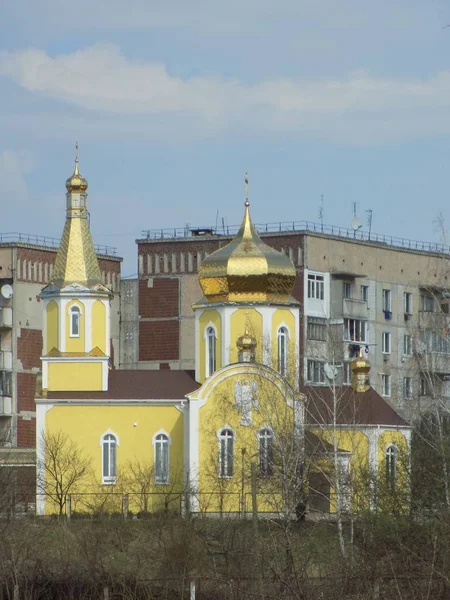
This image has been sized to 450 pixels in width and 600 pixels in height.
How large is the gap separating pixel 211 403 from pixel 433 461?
1420 centimetres

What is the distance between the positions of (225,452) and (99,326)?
451 centimetres

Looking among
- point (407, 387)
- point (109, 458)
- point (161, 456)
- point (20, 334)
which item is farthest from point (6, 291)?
point (161, 456)

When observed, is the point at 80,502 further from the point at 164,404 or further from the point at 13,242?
the point at 13,242

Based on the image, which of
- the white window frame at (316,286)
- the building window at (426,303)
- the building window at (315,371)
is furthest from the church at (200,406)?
the building window at (426,303)

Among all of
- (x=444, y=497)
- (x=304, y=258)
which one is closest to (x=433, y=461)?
(x=444, y=497)

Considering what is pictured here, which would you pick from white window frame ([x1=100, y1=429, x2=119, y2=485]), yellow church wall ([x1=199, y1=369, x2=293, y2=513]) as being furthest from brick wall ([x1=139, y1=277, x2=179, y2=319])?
yellow church wall ([x1=199, y1=369, x2=293, y2=513])

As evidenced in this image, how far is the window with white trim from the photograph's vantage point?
4400 cm

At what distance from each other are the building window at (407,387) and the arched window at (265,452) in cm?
1746

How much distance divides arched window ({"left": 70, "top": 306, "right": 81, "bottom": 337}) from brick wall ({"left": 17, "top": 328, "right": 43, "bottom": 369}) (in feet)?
48.3

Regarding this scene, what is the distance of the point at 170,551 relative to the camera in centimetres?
3048

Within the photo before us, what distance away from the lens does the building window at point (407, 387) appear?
6053 cm

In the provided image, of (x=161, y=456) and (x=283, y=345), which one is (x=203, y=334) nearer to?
(x=283, y=345)

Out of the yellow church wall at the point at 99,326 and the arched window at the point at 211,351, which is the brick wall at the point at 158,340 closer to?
the arched window at the point at 211,351

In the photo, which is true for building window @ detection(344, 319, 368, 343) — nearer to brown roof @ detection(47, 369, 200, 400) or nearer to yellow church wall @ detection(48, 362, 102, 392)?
brown roof @ detection(47, 369, 200, 400)
